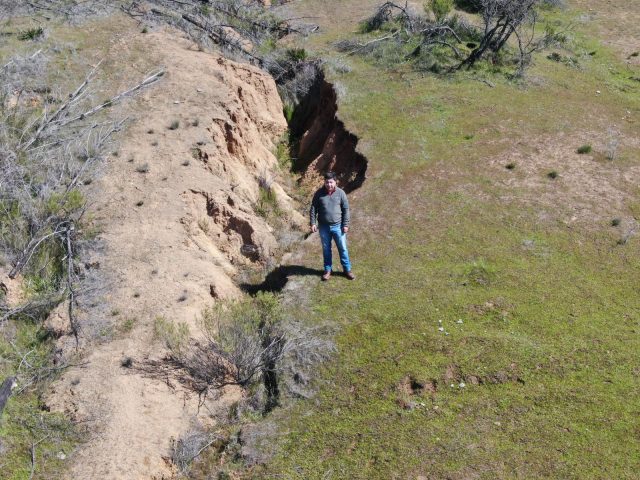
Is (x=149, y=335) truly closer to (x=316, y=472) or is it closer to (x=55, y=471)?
(x=55, y=471)

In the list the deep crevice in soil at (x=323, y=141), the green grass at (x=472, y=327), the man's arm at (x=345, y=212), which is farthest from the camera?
the deep crevice in soil at (x=323, y=141)

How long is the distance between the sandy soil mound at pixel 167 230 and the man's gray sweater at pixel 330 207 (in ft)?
6.83

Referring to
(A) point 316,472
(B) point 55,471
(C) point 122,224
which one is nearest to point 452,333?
(A) point 316,472

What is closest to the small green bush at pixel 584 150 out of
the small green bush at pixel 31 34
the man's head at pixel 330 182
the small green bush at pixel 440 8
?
the man's head at pixel 330 182

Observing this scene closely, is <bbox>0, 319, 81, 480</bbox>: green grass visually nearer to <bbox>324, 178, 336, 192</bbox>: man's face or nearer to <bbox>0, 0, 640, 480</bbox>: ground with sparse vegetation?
<bbox>0, 0, 640, 480</bbox>: ground with sparse vegetation

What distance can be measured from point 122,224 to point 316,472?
5.68 meters

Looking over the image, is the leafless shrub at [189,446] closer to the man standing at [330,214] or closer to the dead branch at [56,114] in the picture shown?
the man standing at [330,214]

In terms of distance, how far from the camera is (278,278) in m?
9.92

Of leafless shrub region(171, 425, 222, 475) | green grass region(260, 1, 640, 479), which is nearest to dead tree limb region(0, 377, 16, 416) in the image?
leafless shrub region(171, 425, 222, 475)

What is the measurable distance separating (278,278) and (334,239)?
1.39 metres

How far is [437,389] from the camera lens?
23.6 ft

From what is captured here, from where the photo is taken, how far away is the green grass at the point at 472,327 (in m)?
6.41

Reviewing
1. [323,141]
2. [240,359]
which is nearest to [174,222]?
[240,359]

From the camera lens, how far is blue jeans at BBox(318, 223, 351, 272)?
8953 millimetres
